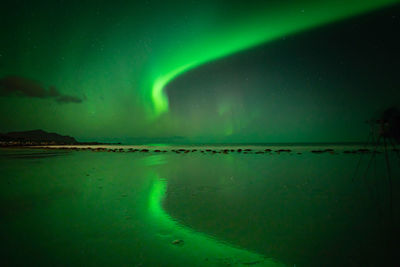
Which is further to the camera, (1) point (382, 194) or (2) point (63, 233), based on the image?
(1) point (382, 194)

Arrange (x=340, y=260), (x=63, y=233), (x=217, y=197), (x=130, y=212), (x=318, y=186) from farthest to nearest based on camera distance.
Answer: (x=318, y=186) < (x=217, y=197) < (x=130, y=212) < (x=63, y=233) < (x=340, y=260)

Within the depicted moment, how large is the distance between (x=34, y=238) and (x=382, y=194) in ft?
35.3

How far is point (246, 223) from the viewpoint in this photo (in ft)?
16.7

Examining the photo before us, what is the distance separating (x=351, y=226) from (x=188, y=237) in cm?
380

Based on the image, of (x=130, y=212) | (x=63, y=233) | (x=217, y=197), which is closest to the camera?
(x=63, y=233)

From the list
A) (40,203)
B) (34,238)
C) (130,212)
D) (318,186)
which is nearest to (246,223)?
(130,212)

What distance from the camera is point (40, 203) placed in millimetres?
7016

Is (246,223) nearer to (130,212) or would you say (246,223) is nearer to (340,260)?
(340,260)

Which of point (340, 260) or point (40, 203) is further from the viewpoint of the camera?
point (40, 203)

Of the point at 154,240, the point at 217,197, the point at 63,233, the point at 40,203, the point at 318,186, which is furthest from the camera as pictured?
the point at 318,186

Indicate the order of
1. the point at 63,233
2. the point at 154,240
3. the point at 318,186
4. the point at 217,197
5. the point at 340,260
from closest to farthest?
the point at 340,260, the point at 154,240, the point at 63,233, the point at 217,197, the point at 318,186

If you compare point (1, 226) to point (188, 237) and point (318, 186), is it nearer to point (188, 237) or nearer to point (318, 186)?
point (188, 237)

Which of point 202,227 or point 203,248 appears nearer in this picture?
point 203,248

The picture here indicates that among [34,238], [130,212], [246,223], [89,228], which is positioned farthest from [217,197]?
[34,238]
